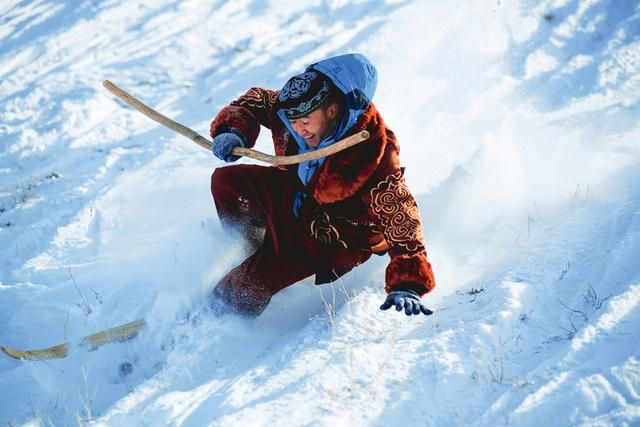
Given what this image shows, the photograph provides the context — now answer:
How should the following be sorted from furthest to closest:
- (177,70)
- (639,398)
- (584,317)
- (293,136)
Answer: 1. (177,70)
2. (293,136)
3. (584,317)
4. (639,398)

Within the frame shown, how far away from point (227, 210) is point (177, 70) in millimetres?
3850

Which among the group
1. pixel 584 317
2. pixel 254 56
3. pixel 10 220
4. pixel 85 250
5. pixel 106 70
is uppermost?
pixel 106 70

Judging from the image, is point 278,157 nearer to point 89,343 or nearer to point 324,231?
point 324,231

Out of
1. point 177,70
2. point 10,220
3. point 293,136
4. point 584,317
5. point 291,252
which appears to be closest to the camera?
point 584,317

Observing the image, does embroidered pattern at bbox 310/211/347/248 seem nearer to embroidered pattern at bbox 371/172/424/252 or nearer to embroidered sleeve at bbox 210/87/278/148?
embroidered pattern at bbox 371/172/424/252

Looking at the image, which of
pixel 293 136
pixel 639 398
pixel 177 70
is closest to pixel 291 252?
pixel 293 136

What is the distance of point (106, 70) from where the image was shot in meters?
5.57

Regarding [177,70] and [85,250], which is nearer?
[85,250]

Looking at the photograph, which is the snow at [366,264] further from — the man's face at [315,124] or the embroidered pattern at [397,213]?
the man's face at [315,124]

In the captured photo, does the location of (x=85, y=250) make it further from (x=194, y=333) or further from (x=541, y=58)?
(x=541, y=58)

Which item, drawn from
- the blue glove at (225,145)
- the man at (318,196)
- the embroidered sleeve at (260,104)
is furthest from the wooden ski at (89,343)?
the embroidered sleeve at (260,104)

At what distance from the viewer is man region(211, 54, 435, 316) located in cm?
211

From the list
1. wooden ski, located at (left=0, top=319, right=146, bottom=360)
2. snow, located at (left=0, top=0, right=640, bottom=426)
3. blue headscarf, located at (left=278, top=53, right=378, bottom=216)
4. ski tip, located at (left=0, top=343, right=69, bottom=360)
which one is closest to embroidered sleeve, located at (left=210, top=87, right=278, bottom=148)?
blue headscarf, located at (left=278, top=53, right=378, bottom=216)

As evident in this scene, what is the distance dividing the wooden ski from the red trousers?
0.49 meters
